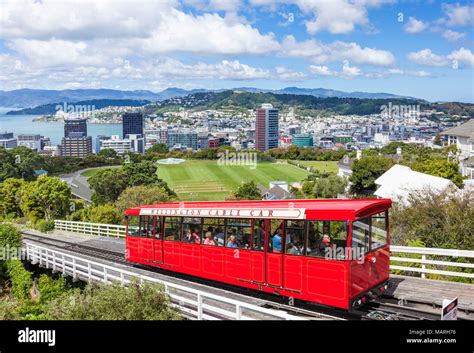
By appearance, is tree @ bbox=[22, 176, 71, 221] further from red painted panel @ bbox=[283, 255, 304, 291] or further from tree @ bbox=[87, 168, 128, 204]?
red painted panel @ bbox=[283, 255, 304, 291]

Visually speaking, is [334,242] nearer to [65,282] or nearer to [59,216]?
[65,282]

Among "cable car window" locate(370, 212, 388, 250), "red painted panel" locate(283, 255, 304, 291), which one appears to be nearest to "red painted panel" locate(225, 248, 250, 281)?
"red painted panel" locate(283, 255, 304, 291)

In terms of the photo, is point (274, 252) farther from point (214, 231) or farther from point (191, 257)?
point (191, 257)

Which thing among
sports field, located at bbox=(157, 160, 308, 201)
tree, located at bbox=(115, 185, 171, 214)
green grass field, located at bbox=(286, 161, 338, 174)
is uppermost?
tree, located at bbox=(115, 185, 171, 214)

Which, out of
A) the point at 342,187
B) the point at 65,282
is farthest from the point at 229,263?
the point at 342,187

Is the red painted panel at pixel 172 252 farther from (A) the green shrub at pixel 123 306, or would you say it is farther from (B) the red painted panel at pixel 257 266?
(A) the green shrub at pixel 123 306

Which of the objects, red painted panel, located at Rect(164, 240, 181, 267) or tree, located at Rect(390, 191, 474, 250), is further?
tree, located at Rect(390, 191, 474, 250)

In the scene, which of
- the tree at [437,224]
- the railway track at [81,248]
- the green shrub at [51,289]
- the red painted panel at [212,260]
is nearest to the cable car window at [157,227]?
the red painted panel at [212,260]
